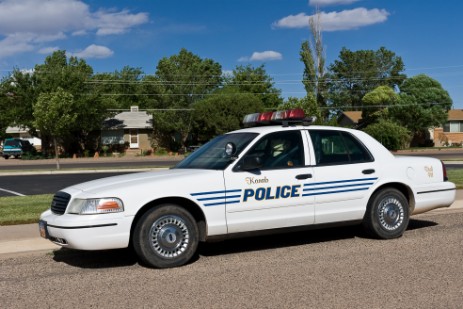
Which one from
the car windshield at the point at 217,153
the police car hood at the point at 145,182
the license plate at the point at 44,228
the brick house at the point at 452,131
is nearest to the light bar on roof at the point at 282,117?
the car windshield at the point at 217,153

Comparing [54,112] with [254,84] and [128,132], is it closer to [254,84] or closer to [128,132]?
[128,132]

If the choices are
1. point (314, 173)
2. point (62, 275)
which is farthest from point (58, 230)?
point (314, 173)

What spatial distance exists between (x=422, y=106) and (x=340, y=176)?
50.5 metres

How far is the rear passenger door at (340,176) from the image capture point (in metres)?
7.02

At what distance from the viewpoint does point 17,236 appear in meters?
8.20

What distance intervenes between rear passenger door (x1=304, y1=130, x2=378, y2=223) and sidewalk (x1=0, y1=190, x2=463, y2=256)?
3.70 metres

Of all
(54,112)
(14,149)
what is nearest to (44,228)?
(54,112)

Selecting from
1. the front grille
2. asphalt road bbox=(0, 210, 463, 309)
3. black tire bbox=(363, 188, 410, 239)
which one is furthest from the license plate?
black tire bbox=(363, 188, 410, 239)

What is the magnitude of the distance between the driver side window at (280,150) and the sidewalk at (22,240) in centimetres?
315

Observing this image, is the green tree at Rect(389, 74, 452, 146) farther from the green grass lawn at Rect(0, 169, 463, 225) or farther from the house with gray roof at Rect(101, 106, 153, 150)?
the green grass lawn at Rect(0, 169, 463, 225)

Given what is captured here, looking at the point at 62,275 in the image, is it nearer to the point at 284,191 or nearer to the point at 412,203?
the point at 284,191

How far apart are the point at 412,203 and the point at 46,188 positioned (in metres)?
12.0

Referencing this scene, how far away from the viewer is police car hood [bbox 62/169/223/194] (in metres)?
6.11

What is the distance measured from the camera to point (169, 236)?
6.18m
